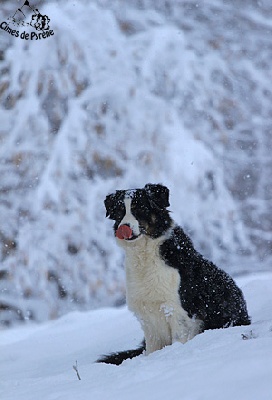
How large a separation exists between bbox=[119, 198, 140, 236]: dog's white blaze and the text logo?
4876 mm

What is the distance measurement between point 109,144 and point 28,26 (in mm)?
2213

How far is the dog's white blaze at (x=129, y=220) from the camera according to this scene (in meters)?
4.25

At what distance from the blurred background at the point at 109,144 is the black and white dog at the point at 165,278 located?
413 cm

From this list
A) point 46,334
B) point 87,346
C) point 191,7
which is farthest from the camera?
point 191,7

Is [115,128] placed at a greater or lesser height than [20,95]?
lesser

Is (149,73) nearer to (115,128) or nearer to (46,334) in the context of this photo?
(115,128)

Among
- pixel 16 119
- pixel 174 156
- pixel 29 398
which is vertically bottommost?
pixel 29 398

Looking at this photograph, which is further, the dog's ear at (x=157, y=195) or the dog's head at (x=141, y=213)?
the dog's ear at (x=157, y=195)

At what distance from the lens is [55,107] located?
8852 millimetres

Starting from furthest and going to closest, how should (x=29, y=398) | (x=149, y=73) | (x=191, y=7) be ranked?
(x=191, y=7)
(x=149, y=73)
(x=29, y=398)

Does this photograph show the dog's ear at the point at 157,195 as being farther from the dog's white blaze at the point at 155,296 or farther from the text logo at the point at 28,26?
the text logo at the point at 28,26

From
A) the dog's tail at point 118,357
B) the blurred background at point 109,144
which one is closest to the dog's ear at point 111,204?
the dog's tail at point 118,357

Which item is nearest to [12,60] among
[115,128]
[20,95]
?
[20,95]

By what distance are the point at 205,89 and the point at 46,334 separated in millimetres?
4195
